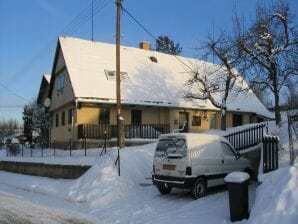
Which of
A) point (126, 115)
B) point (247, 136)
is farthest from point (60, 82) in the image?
point (247, 136)

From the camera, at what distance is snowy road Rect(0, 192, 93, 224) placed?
12.7 m

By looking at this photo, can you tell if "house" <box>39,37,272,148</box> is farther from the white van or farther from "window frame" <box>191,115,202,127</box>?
the white van

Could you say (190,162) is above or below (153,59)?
below

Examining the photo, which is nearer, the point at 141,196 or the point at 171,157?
the point at 171,157

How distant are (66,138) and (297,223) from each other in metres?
26.7

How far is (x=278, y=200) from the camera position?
920 centimetres

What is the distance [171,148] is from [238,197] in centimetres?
467

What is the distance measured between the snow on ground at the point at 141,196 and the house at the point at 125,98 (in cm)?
760

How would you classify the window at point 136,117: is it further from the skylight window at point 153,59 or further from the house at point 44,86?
the house at point 44,86

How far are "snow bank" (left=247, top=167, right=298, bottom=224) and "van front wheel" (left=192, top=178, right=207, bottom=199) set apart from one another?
15.7ft

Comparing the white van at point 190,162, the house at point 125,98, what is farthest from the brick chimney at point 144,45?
the white van at point 190,162

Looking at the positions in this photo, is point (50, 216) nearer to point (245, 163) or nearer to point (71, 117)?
point (245, 163)

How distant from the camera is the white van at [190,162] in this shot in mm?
14930

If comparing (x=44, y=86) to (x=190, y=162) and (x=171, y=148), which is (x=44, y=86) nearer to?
(x=171, y=148)
